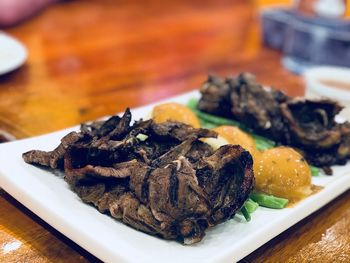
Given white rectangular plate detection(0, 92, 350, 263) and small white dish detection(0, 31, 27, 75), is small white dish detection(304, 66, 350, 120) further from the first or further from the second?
small white dish detection(0, 31, 27, 75)

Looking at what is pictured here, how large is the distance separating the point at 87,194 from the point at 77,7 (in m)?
4.08

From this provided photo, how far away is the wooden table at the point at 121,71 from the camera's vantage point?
5.91 feet

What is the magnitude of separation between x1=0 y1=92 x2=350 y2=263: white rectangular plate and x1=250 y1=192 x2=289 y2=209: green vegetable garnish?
0.07ft

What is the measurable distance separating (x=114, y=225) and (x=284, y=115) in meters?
1.09

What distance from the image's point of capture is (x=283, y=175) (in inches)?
77.8

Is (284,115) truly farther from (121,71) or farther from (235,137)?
(121,71)

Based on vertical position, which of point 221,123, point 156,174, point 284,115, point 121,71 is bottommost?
point 121,71

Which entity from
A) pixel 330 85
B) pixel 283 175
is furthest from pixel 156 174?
pixel 330 85

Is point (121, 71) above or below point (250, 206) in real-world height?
below

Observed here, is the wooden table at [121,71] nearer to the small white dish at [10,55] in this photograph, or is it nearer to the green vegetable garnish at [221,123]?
the small white dish at [10,55]

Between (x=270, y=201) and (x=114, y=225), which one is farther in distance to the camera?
(x=270, y=201)

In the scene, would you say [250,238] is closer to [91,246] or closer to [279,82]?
[91,246]

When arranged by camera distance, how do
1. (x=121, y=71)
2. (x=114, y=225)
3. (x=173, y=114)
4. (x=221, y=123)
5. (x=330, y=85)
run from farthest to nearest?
(x=121, y=71)
(x=330, y=85)
(x=221, y=123)
(x=173, y=114)
(x=114, y=225)

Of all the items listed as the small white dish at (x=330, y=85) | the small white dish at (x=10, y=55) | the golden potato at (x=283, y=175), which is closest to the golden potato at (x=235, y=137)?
the golden potato at (x=283, y=175)
